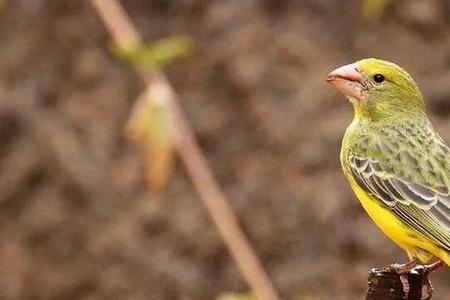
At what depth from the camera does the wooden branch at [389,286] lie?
3.01 meters

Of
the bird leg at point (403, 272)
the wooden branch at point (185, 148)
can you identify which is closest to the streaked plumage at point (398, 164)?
the bird leg at point (403, 272)

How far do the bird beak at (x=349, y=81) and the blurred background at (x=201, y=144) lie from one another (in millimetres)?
1791

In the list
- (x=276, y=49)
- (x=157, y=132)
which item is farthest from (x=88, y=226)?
(x=157, y=132)

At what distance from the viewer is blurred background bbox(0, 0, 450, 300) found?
5551 mm

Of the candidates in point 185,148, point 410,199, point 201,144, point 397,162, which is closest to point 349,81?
point 397,162

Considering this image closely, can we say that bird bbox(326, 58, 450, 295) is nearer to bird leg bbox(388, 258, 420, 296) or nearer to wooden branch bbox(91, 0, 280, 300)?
bird leg bbox(388, 258, 420, 296)

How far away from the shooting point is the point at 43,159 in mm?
5891

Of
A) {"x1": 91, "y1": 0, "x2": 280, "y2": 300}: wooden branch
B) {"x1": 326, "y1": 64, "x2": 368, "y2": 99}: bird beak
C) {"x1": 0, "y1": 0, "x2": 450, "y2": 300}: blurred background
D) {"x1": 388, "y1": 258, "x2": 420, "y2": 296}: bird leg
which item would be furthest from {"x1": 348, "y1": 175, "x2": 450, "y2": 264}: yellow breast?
{"x1": 0, "y1": 0, "x2": 450, "y2": 300}: blurred background

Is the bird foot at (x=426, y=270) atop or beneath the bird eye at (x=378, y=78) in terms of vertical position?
beneath

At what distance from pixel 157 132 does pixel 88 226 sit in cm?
238

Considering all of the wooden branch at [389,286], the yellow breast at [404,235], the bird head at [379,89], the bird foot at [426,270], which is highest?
the bird head at [379,89]

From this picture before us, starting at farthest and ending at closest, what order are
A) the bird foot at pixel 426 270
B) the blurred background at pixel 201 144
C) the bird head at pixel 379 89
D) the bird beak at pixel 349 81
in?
the blurred background at pixel 201 144
the bird head at pixel 379 89
the bird beak at pixel 349 81
the bird foot at pixel 426 270

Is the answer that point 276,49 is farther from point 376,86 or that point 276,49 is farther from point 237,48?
point 376,86

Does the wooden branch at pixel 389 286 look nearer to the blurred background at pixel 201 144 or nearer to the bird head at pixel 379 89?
the bird head at pixel 379 89
